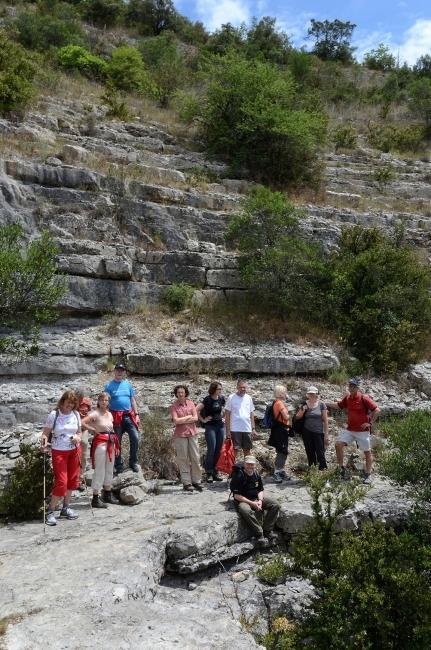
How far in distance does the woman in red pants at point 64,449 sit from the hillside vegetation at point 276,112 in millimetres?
7164

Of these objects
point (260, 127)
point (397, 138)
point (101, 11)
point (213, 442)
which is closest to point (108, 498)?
point (213, 442)

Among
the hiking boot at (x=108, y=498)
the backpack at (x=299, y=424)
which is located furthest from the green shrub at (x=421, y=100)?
the hiking boot at (x=108, y=498)

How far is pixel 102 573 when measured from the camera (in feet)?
15.9

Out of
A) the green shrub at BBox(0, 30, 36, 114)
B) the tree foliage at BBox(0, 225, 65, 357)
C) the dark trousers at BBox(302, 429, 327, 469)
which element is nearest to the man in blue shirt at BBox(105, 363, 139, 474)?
the dark trousers at BBox(302, 429, 327, 469)

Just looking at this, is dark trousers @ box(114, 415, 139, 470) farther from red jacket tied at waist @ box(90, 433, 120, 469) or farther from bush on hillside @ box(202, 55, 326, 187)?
bush on hillside @ box(202, 55, 326, 187)

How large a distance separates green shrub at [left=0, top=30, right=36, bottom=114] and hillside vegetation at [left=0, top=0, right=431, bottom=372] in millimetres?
41

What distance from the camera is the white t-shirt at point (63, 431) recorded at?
642cm

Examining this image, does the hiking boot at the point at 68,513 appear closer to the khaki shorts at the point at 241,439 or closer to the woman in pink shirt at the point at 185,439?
the woman in pink shirt at the point at 185,439

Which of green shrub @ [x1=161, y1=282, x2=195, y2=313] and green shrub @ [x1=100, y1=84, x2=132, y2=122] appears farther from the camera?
green shrub @ [x1=100, y1=84, x2=132, y2=122]

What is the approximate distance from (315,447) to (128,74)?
23950 millimetres

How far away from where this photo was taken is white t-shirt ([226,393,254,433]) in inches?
310

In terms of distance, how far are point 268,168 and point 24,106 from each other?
8.77 m

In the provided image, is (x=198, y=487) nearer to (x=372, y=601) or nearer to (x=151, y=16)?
(x=372, y=601)

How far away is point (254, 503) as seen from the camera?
21.8 feet
